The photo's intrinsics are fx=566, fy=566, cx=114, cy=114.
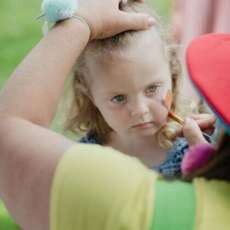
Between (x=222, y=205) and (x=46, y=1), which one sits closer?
(x=222, y=205)

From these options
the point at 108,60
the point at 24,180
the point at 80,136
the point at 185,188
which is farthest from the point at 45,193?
the point at 80,136

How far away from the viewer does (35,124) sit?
74cm

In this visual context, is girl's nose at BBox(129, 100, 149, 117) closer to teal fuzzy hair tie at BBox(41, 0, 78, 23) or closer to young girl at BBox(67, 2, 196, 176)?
young girl at BBox(67, 2, 196, 176)

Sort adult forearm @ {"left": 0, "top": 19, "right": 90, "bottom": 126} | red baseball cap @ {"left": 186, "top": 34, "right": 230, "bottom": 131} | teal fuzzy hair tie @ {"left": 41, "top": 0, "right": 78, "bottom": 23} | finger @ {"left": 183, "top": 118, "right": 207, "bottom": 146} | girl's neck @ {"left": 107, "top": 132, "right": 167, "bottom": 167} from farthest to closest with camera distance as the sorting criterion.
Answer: girl's neck @ {"left": 107, "top": 132, "right": 167, "bottom": 167}
finger @ {"left": 183, "top": 118, "right": 207, "bottom": 146}
teal fuzzy hair tie @ {"left": 41, "top": 0, "right": 78, "bottom": 23}
adult forearm @ {"left": 0, "top": 19, "right": 90, "bottom": 126}
red baseball cap @ {"left": 186, "top": 34, "right": 230, "bottom": 131}

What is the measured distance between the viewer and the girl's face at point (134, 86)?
42.4 inches

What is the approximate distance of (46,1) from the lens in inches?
37.8

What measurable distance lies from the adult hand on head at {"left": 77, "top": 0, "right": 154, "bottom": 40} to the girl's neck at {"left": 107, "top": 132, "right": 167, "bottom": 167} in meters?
0.26

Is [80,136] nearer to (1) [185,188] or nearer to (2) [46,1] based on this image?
(2) [46,1]

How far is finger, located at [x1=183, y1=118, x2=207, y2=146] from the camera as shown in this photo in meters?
1.01

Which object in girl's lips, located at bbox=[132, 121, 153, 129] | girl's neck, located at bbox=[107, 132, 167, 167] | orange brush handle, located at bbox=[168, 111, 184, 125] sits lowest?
girl's neck, located at bbox=[107, 132, 167, 167]

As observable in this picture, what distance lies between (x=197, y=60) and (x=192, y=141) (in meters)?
0.39

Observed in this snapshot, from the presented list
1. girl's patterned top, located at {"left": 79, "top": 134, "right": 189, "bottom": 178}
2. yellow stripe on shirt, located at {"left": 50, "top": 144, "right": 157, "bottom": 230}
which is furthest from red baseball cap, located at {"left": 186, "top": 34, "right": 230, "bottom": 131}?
girl's patterned top, located at {"left": 79, "top": 134, "right": 189, "bottom": 178}

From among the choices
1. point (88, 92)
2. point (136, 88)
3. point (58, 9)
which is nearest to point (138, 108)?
point (136, 88)

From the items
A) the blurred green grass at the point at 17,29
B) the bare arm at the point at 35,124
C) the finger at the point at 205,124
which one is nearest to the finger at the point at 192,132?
the finger at the point at 205,124
